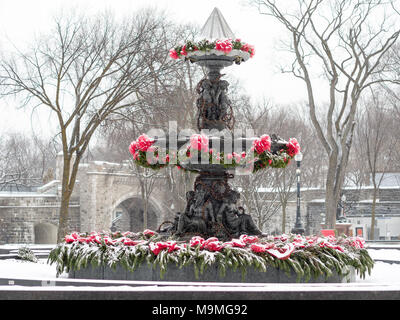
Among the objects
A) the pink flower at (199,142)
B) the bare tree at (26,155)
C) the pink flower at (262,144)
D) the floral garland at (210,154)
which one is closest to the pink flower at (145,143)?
the floral garland at (210,154)

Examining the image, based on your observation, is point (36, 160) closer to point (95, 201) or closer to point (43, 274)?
point (95, 201)

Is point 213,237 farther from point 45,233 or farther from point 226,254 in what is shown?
point 45,233

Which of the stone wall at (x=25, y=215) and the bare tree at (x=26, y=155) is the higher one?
the bare tree at (x=26, y=155)

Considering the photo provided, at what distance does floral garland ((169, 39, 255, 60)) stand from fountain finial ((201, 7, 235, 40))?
27 centimetres

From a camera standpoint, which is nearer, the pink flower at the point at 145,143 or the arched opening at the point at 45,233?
the pink flower at the point at 145,143

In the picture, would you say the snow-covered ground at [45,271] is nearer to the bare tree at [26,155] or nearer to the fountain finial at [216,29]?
the fountain finial at [216,29]

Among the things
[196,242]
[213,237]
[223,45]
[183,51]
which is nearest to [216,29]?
[223,45]

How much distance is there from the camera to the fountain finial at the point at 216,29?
12.4m

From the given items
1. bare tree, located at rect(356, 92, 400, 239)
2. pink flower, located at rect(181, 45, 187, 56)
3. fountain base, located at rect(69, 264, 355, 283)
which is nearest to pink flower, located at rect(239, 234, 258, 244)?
fountain base, located at rect(69, 264, 355, 283)

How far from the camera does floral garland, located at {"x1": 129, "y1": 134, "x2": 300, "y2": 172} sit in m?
11.1

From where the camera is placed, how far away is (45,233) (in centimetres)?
5378

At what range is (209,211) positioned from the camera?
11.9m

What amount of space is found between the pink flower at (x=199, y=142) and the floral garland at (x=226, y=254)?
142 cm

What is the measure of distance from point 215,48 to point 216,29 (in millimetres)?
613
